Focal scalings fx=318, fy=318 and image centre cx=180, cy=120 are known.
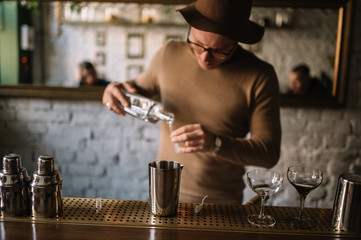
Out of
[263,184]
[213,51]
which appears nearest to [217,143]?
[263,184]

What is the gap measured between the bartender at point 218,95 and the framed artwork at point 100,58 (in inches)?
37.2

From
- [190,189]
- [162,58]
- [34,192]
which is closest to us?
[34,192]

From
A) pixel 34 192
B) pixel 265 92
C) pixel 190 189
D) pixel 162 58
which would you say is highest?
pixel 162 58

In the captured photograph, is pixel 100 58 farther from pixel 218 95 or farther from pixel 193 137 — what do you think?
pixel 193 137

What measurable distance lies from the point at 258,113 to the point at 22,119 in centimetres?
216

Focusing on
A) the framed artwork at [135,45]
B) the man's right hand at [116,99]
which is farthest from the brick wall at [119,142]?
the man's right hand at [116,99]

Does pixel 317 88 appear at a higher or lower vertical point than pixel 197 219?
higher

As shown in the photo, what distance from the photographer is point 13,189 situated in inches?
41.2

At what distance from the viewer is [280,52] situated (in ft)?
8.39

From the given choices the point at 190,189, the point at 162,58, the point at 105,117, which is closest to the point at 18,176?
the point at 190,189

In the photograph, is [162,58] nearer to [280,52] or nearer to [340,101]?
[280,52]

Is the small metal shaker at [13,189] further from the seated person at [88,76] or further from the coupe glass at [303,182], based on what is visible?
the seated person at [88,76]

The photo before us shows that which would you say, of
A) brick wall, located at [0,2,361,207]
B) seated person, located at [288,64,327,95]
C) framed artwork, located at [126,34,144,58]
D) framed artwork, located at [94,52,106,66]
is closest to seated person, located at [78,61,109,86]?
framed artwork, located at [94,52,106,66]

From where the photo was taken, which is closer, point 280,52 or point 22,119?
point 280,52
